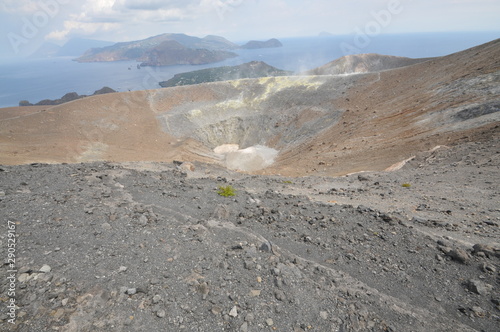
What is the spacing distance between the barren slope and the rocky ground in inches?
439

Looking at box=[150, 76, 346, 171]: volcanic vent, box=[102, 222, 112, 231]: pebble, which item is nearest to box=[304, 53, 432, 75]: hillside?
box=[150, 76, 346, 171]: volcanic vent

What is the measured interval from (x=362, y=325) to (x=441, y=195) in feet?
28.7

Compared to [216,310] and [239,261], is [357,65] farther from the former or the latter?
[216,310]

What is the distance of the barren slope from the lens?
65.4ft

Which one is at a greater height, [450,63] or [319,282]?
[450,63]

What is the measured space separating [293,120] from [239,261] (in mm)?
30752

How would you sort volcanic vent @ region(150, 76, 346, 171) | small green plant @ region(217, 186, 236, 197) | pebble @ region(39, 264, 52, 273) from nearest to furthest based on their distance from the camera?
1. pebble @ region(39, 264, 52, 273)
2. small green plant @ region(217, 186, 236, 197)
3. volcanic vent @ region(150, 76, 346, 171)

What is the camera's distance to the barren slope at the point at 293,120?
19.9m

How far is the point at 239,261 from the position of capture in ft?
19.2

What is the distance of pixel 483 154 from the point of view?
14000mm

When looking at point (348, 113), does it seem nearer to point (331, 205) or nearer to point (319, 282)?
point (331, 205)

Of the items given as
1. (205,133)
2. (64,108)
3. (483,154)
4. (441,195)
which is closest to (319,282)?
(441,195)

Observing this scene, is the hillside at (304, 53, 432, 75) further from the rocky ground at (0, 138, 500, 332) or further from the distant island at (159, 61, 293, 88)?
the rocky ground at (0, 138, 500, 332)

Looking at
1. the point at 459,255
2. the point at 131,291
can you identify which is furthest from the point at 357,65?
the point at 131,291
